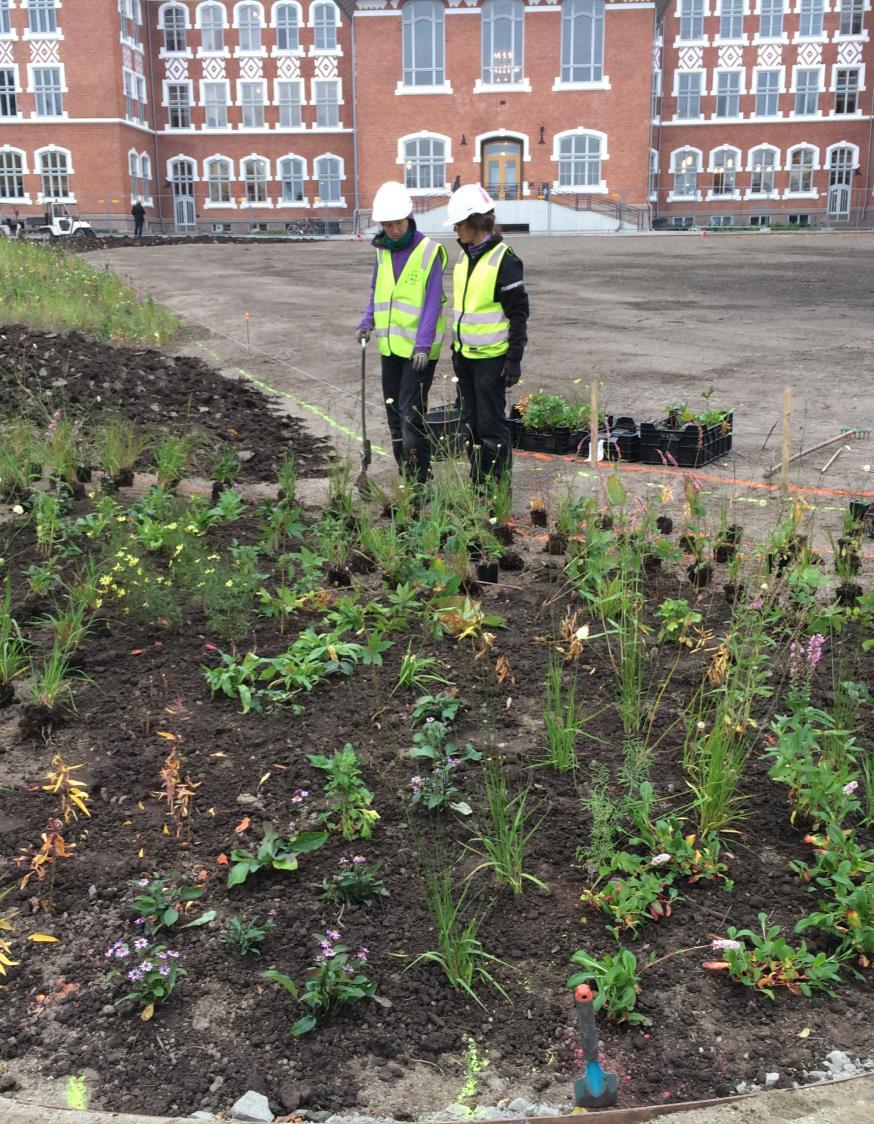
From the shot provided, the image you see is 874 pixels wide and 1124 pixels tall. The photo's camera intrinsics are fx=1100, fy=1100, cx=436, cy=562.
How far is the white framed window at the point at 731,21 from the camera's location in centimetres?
5772

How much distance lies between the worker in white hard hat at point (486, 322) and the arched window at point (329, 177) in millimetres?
56286

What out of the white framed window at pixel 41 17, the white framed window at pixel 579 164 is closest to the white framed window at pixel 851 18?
the white framed window at pixel 579 164

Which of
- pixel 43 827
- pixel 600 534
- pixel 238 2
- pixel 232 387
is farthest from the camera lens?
pixel 238 2

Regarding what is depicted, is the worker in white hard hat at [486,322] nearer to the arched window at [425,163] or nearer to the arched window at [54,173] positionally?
the arched window at [425,163]

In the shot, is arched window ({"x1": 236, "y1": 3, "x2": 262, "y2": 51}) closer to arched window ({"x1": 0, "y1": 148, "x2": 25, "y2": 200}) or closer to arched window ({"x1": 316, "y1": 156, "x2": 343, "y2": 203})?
arched window ({"x1": 316, "y1": 156, "x2": 343, "y2": 203})

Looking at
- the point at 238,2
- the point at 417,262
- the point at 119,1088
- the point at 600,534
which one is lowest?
the point at 119,1088

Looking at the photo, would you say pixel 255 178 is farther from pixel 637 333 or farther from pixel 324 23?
pixel 637 333

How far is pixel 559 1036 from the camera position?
2.52 meters

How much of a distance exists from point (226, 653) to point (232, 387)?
599cm

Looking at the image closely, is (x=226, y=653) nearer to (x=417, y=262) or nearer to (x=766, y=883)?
(x=766, y=883)

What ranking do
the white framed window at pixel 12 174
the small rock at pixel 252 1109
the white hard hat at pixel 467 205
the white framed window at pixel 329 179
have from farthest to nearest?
the white framed window at pixel 329 179, the white framed window at pixel 12 174, the white hard hat at pixel 467 205, the small rock at pixel 252 1109

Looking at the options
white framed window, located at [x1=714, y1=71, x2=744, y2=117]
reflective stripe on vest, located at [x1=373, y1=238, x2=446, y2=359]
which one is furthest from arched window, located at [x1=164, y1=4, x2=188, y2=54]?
reflective stripe on vest, located at [x1=373, y1=238, x2=446, y2=359]

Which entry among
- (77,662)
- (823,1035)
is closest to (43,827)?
(77,662)

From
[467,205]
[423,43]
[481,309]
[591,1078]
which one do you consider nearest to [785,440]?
[481,309]
